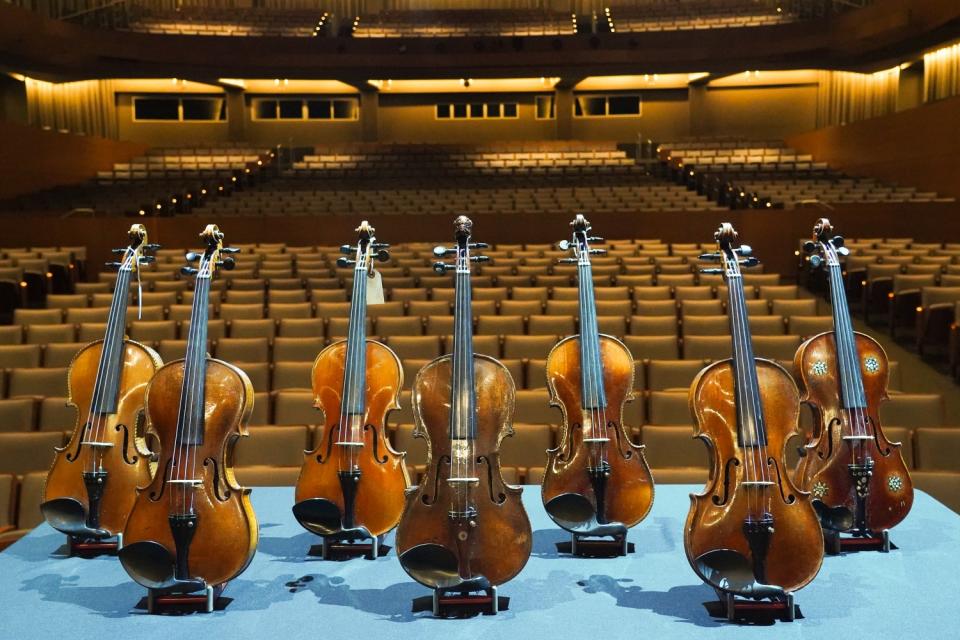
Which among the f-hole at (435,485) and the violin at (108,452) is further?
the violin at (108,452)

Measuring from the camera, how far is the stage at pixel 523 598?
6.18ft

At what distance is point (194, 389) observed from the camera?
2057mm

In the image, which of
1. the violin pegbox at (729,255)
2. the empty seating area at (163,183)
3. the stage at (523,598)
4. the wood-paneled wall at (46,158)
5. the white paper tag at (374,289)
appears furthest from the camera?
the wood-paneled wall at (46,158)

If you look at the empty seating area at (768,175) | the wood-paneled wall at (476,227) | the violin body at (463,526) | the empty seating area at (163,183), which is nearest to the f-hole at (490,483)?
the violin body at (463,526)

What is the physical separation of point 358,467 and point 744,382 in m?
1.04

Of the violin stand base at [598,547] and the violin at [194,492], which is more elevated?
the violin at [194,492]

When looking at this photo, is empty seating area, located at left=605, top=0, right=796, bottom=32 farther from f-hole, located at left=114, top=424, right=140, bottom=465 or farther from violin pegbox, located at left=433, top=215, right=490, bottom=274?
f-hole, located at left=114, top=424, right=140, bottom=465

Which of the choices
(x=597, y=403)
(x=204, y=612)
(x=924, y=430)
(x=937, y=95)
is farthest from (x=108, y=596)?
(x=937, y=95)

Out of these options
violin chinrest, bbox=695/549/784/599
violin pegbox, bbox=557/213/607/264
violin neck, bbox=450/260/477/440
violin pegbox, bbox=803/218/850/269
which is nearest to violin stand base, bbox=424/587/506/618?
violin neck, bbox=450/260/477/440

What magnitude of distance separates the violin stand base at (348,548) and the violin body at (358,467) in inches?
1.5

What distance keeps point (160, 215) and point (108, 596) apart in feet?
28.1

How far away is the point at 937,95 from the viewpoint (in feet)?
39.1

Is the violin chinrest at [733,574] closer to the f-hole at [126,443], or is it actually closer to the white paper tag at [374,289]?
the white paper tag at [374,289]

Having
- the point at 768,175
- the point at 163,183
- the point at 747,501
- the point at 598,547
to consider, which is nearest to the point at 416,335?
the point at 598,547
